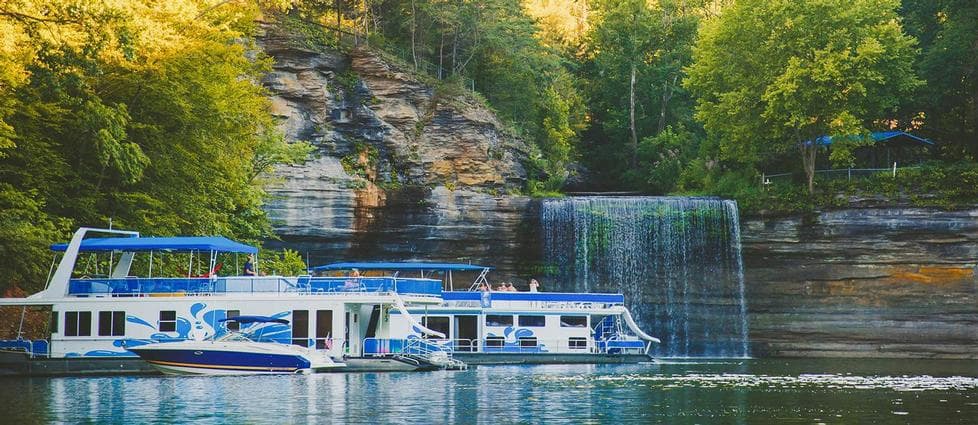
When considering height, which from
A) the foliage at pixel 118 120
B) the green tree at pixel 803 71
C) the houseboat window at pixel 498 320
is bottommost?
the houseboat window at pixel 498 320

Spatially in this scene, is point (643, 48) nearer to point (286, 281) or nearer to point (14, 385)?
point (286, 281)

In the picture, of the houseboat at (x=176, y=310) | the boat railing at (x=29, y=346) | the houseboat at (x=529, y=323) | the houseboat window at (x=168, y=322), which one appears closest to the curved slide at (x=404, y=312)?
the houseboat at (x=176, y=310)

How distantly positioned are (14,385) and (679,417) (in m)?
19.3

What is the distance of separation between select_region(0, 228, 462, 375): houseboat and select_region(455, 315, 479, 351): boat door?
18.3ft

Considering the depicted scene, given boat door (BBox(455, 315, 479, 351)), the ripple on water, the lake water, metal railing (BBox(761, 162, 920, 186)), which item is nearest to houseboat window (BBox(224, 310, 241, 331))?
the lake water

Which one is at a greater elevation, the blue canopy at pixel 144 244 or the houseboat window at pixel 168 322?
the blue canopy at pixel 144 244

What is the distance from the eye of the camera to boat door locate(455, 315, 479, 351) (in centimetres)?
5050

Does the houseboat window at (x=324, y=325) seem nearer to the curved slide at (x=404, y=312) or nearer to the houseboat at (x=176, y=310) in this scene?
the houseboat at (x=176, y=310)

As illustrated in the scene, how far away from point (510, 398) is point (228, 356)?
1122 cm

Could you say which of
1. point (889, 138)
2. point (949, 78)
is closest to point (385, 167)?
point (889, 138)

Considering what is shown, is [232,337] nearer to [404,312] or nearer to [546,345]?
[404,312]

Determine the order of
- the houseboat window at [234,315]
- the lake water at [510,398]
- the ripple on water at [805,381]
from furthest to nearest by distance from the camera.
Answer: the houseboat window at [234,315] → the ripple on water at [805,381] → the lake water at [510,398]

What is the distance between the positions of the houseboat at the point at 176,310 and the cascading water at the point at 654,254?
20306 mm

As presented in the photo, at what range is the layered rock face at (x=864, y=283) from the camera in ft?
198
